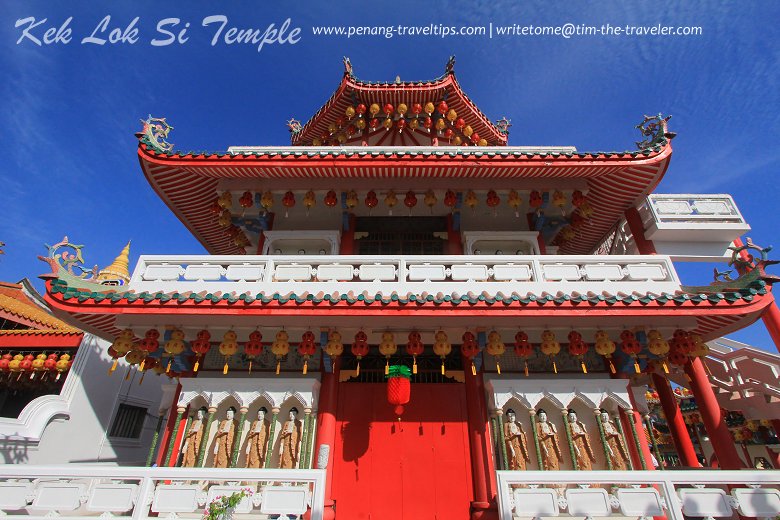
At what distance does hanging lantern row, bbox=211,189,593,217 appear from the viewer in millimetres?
9906

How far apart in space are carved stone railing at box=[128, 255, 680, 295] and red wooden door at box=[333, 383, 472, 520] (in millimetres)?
2345

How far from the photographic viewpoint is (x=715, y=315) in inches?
276

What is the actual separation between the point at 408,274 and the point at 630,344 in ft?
15.1

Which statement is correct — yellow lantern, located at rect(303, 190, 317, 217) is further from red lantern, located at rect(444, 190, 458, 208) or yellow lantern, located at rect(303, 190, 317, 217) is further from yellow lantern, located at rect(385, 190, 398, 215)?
red lantern, located at rect(444, 190, 458, 208)

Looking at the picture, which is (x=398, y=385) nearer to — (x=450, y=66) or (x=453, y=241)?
(x=453, y=241)

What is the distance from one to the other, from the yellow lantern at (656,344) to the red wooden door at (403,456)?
3833 mm

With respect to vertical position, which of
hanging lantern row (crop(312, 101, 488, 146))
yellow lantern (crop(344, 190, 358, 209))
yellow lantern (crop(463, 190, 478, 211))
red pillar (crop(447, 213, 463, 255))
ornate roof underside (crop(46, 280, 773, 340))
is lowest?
ornate roof underside (crop(46, 280, 773, 340))

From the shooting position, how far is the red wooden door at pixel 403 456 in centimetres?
755

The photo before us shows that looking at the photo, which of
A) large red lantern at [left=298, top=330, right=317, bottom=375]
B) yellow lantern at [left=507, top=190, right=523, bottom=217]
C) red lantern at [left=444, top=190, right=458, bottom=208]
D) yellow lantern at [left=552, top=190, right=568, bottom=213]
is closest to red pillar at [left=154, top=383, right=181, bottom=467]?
large red lantern at [left=298, top=330, right=317, bottom=375]

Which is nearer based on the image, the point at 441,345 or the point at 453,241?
the point at 441,345

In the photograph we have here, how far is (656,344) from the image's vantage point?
748 cm

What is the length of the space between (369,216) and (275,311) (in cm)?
480

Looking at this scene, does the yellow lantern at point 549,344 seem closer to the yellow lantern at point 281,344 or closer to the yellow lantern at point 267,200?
the yellow lantern at point 281,344

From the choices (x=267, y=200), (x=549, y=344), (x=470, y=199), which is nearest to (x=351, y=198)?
(x=267, y=200)
